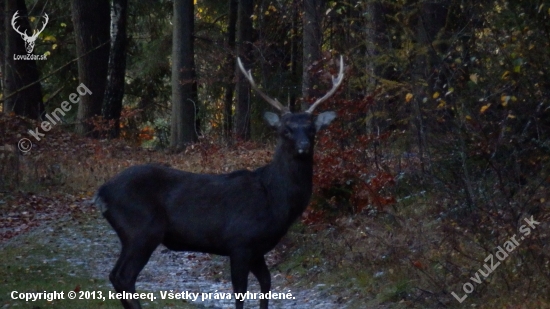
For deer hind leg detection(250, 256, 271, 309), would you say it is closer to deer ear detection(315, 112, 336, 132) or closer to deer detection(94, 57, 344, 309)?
deer detection(94, 57, 344, 309)

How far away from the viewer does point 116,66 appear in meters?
25.0

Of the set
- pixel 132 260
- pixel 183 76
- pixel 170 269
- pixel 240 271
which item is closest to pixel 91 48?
pixel 183 76

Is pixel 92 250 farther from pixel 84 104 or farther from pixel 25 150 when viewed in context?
pixel 84 104

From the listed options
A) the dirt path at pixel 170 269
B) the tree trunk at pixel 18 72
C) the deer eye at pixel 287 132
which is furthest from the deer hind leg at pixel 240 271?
the tree trunk at pixel 18 72

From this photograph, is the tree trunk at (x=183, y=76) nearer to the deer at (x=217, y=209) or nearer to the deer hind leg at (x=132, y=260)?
the deer at (x=217, y=209)

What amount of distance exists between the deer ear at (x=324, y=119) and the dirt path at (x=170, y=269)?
2120 millimetres

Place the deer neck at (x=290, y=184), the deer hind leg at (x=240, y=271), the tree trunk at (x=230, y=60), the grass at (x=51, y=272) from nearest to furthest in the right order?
the deer hind leg at (x=240, y=271) < the deer neck at (x=290, y=184) < the grass at (x=51, y=272) < the tree trunk at (x=230, y=60)

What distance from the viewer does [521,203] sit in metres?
8.92

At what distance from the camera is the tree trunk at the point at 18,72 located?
2452cm

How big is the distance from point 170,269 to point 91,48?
47.0ft

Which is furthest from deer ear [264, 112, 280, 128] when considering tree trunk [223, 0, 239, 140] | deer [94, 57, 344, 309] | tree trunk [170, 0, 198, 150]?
tree trunk [223, 0, 239, 140]

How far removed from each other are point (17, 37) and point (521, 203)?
19206 mm

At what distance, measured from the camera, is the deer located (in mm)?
8938

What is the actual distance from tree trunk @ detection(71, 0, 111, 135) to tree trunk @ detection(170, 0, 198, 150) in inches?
116
